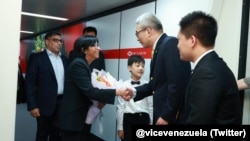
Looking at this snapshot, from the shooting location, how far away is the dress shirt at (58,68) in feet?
11.0

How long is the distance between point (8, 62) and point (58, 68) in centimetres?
178

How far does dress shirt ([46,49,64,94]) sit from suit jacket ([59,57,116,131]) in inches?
31.8

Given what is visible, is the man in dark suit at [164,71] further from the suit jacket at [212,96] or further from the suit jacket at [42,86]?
the suit jacket at [42,86]

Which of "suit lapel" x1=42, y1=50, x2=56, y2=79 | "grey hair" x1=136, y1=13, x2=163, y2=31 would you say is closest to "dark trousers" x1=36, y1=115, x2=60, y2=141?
"suit lapel" x1=42, y1=50, x2=56, y2=79

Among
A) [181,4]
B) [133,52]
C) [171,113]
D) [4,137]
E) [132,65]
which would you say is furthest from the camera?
[133,52]

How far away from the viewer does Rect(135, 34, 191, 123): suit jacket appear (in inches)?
78.6

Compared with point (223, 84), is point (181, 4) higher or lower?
higher

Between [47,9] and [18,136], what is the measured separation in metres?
2.30

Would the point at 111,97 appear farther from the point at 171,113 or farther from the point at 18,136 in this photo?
the point at 18,136

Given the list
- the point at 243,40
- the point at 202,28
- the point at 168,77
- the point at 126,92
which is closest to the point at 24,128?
the point at 126,92

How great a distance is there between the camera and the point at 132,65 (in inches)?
135

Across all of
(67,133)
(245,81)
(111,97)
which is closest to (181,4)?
(245,81)

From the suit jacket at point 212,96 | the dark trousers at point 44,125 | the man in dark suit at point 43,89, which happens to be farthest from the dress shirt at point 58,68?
the suit jacket at point 212,96

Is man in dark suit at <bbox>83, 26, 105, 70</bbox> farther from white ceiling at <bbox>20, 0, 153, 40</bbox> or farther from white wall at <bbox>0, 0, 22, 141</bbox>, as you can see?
white wall at <bbox>0, 0, 22, 141</bbox>
